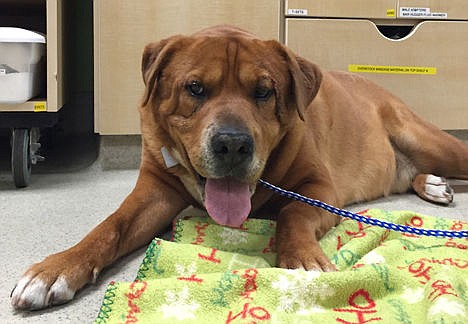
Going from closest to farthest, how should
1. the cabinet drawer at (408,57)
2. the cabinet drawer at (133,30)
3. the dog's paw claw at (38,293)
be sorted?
the dog's paw claw at (38,293) < the cabinet drawer at (133,30) < the cabinet drawer at (408,57)

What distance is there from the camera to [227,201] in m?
1.24

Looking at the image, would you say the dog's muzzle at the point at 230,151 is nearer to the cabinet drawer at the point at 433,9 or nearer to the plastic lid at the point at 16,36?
the plastic lid at the point at 16,36

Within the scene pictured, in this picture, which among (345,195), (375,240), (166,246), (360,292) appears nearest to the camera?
(360,292)

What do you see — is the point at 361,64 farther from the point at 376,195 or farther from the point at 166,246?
the point at 166,246

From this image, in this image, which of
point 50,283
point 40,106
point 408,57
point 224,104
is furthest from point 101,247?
point 408,57

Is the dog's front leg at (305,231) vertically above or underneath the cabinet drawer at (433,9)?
underneath

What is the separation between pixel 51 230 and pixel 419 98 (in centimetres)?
179

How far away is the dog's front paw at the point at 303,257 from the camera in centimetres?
107

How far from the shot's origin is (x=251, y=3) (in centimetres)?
231

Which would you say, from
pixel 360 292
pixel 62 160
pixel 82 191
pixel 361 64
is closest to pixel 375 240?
pixel 360 292

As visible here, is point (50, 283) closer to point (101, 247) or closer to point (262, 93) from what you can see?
point (101, 247)

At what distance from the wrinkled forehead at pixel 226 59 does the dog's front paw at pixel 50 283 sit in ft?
1.71

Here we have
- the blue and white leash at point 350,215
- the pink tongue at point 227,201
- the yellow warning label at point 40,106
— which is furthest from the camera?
the yellow warning label at point 40,106

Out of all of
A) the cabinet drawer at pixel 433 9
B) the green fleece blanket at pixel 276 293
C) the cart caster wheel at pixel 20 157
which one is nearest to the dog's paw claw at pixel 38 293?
the green fleece blanket at pixel 276 293
